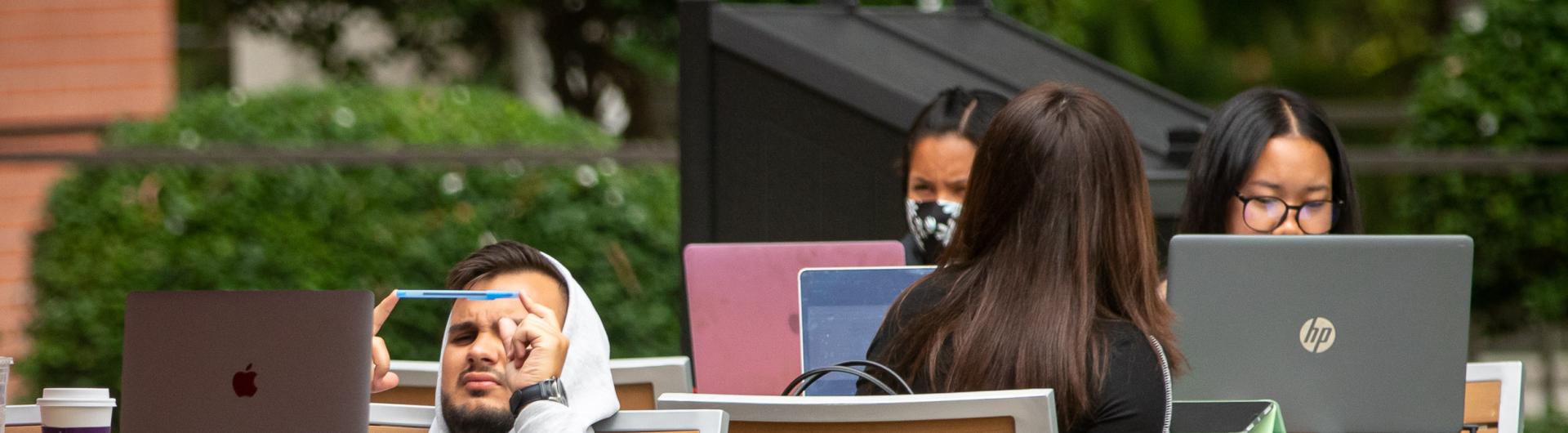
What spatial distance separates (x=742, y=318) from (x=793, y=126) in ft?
4.04

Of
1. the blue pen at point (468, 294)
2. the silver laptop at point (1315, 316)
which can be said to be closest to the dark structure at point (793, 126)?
the silver laptop at point (1315, 316)

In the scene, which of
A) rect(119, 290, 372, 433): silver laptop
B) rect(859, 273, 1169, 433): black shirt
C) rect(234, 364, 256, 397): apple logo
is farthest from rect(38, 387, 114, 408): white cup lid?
rect(859, 273, 1169, 433): black shirt

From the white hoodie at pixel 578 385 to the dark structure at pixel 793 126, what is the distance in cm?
189

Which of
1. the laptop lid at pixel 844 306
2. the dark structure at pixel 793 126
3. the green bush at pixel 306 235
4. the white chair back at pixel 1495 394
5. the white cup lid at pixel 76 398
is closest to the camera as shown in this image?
the white cup lid at pixel 76 398

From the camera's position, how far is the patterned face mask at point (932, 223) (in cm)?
360

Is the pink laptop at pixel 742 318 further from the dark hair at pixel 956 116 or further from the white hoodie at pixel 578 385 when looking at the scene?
the white hoodie at pixel 578 385

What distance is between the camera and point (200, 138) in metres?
5.92

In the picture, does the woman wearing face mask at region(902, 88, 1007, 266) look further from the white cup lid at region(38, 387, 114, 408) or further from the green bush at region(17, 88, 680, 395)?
the green bush at region(17, 88, 680, 395)

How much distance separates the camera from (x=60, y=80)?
6.87 m

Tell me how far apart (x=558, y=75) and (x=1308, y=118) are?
17.4ft

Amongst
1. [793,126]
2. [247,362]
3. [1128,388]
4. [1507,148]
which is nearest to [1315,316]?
[1128,388]

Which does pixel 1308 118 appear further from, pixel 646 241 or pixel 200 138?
pixel 200 138

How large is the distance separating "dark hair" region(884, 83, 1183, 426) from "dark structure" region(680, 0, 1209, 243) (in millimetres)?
1698

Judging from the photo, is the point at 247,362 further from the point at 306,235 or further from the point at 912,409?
the point at 306,235
